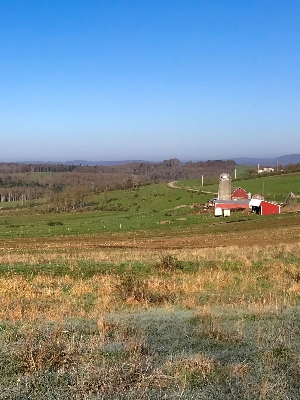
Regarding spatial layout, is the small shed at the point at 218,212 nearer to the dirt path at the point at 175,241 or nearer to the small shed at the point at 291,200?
the small shed at the point at 291,200

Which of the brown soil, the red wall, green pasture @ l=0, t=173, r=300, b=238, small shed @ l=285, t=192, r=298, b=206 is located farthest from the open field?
the red wall

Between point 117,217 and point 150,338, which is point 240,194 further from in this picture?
point 150,338

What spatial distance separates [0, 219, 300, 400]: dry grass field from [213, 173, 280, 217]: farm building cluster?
146 ft

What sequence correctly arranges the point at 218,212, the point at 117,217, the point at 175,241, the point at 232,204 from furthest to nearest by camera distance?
the point at 117,217 → the point at 232,204 → the point at 218,212 → the point at 175,241

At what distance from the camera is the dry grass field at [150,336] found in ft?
19.9

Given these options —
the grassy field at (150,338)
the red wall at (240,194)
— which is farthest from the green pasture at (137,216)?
the grassy field at (150,338)

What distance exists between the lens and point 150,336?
8.48 m

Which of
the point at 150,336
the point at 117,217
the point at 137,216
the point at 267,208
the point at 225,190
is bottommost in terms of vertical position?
the point at 117,217

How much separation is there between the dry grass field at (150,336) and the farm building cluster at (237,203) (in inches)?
1748

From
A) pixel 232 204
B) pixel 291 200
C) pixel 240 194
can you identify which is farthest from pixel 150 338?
pixel 240 194

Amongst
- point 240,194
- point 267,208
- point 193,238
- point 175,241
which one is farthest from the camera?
point 240,194

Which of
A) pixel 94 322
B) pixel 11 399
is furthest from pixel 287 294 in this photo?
pixel 11 399

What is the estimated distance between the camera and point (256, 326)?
9180mm

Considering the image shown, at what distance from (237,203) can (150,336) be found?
200 ft
